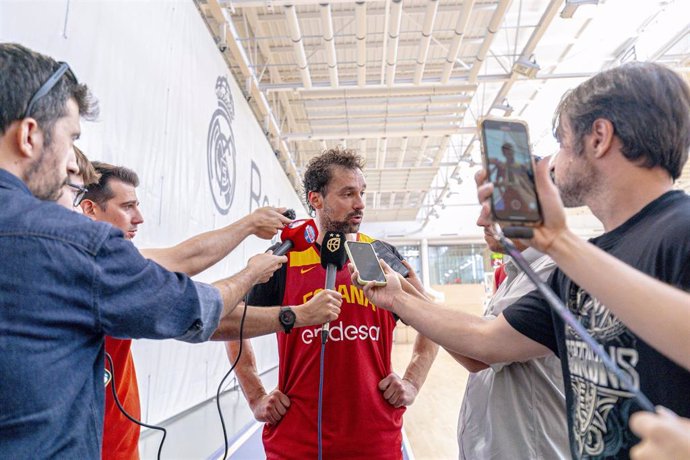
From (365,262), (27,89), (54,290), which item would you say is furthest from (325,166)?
(54,290)

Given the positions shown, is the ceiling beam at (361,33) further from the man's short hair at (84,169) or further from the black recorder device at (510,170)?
the black recorder device at (510,170)

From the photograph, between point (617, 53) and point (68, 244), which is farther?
point (617, 53)

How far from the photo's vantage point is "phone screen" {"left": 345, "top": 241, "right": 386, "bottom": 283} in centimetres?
139

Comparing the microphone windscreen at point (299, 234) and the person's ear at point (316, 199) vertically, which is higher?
the person's ear at point (316, 199)

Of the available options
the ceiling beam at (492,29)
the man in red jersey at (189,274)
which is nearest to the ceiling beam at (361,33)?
the ceiling beam at (492,29)

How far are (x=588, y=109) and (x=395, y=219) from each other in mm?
16482

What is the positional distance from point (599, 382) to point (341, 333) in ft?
3.14

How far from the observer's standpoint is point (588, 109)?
0.92m

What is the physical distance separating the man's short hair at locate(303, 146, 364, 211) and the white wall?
109cm

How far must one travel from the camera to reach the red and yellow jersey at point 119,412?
1.41m

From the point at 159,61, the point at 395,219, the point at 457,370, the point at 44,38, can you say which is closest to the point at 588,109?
the point at 44,38

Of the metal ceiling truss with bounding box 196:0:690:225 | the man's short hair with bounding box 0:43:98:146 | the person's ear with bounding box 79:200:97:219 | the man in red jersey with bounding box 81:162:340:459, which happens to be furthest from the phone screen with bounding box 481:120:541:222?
the metal ceiling truss with bounding box 196:0:690:225

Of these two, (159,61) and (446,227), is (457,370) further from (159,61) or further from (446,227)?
(159,61)

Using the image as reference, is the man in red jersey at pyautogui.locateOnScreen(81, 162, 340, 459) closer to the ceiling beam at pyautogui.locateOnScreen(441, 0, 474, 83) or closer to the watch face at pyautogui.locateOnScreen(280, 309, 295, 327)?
the watch face at pyautogui.locateOnScreen(280, 309, 295, 327)
